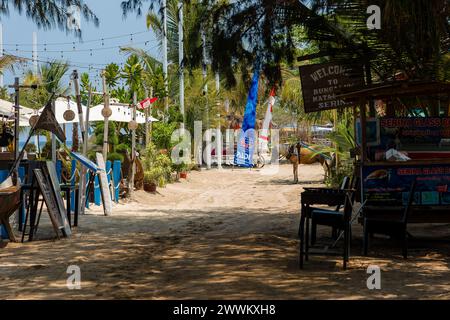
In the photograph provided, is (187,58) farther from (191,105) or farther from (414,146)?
(191,105)

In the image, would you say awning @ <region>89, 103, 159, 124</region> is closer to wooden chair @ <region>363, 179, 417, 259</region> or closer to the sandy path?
the sandy path

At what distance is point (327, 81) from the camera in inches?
492

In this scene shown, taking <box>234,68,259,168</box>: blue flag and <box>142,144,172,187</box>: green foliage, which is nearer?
<box>142,144,172,187</box>: green foliage

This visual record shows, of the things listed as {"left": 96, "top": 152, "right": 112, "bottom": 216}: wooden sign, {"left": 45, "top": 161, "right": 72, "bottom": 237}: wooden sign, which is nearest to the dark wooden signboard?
{"left": 45, "top": 161, "right": 72, "bottom": 237}: wooden sign

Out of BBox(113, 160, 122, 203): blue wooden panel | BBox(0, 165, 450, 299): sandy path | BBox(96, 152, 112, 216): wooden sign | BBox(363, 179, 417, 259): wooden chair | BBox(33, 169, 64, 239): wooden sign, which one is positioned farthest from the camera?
BBox(113, 160, 122, 203): blue wooden panel

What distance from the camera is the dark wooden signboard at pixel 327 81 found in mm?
12359

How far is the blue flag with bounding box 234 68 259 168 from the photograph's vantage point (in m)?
38.4

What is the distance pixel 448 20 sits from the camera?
1138 centimetres

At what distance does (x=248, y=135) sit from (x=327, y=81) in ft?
90.6

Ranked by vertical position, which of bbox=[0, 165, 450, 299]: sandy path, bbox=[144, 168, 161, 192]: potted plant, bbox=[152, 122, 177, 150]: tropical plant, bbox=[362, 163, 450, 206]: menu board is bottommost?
bbox=[0, 165, 450, 299]: sandy path

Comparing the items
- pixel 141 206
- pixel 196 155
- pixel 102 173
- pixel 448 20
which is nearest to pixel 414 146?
pixel 448 20

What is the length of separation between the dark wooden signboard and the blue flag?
78.1 feet

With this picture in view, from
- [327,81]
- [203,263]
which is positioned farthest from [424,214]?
[203,263]

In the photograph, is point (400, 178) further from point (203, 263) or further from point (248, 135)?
point (248, 135)
